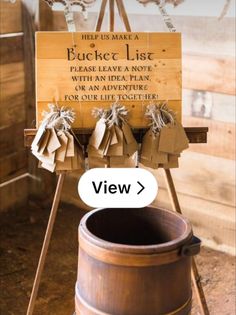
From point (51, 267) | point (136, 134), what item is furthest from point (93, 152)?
point (51, 267)

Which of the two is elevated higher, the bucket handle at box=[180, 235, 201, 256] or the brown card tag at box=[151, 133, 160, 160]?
the brown card tag at box=[151, 133, 160, 160]

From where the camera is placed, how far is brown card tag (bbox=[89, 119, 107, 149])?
1.86 metres

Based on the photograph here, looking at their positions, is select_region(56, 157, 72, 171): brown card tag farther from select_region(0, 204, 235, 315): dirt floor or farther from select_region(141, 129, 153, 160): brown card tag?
select_region(0, 204, 235, 315): dirt floor

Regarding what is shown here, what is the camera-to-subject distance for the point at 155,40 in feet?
6.28

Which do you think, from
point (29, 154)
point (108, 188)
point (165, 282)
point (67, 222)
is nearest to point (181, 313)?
point (165, 282)

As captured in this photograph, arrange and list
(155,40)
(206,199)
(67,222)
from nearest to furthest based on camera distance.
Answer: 1. (155,40)
2. (206,199)
3. (67,222)

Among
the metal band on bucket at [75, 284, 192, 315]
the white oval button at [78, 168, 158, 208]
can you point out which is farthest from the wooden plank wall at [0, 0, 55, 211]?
the metal band on bucket at [75, 284, 192, 315]

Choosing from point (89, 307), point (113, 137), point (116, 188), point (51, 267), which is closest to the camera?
point (89, 307)

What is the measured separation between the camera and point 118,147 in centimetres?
188

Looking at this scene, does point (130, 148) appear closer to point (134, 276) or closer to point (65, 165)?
point (65, 165)

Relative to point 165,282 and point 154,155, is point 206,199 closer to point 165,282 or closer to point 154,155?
point 154,155

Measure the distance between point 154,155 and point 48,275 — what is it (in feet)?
3.62

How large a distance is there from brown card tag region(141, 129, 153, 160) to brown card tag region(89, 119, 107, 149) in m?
0.17

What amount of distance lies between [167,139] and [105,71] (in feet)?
1.08
